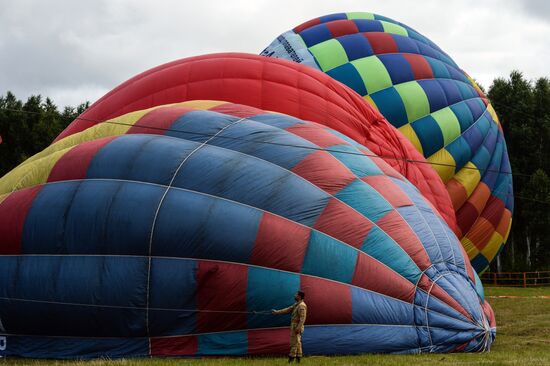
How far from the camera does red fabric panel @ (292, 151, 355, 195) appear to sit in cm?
977

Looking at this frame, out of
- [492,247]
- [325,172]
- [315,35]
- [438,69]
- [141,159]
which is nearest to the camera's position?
[325,172]

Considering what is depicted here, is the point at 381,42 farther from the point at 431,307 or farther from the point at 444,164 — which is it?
the point at 431,307

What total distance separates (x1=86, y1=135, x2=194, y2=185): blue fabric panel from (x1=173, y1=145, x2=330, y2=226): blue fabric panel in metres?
0.22

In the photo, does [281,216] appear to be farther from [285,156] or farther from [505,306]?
[505,306]

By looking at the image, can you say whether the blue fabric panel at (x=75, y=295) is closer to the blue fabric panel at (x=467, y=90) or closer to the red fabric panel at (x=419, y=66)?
the red fabric panel at (x=419, y=66)

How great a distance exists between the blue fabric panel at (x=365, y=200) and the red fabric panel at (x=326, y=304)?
Result: 1151mm

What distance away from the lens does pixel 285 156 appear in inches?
397

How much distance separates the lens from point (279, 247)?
9.04 metres

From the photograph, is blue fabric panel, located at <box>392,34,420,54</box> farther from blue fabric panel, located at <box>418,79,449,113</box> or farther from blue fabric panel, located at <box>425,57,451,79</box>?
blue fabric panel, located at <box>418,79,449,113</box>

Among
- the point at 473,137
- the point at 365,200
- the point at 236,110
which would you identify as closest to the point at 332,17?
the point at 473,137

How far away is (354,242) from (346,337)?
1135mm

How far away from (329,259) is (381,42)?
10010 mm

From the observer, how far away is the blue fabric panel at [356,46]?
1753cm

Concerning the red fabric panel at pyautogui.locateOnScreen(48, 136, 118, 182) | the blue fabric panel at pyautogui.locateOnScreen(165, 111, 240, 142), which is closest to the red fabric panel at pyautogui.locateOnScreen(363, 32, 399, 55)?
the blue fabric panel at pyautogui.locateOnScreen(165, 111, 240, 142)
